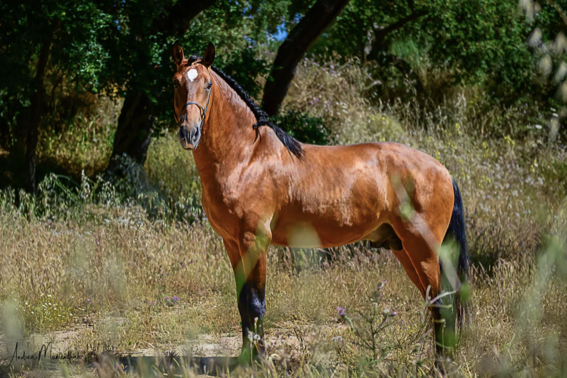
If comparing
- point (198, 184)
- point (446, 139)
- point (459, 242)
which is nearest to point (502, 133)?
point (446, 139)

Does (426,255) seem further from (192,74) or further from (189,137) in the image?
(192,74)

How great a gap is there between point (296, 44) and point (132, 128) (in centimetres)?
304

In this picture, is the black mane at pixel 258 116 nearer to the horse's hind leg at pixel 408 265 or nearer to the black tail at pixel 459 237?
the horse's hind leg at pixel 408 265

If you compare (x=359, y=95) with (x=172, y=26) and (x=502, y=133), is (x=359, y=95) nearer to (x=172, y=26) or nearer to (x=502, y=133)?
(x=502, y=133)

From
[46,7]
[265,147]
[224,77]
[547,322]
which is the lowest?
[547,322]

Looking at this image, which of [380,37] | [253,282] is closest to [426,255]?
[253,282]

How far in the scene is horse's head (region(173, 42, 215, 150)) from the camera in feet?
11.1

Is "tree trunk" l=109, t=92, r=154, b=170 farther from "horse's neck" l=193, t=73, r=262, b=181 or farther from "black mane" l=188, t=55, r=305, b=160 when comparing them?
"horse's neck" l=193, t=73, r=262, b=181

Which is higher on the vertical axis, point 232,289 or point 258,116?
point 258,116

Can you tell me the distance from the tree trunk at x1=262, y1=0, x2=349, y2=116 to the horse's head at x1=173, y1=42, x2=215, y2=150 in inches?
163

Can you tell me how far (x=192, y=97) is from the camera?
137 inches

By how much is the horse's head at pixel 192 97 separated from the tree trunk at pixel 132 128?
5.22 meters

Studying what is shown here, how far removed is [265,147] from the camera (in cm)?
391

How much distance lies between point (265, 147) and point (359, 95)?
904cm
